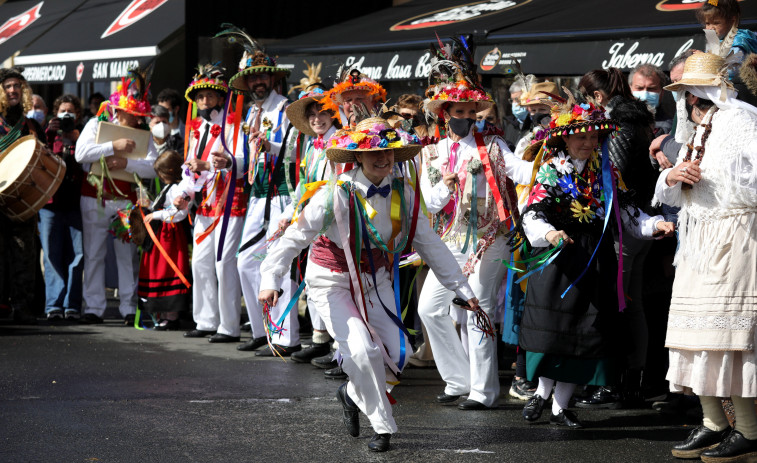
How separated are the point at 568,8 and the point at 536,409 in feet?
17.5

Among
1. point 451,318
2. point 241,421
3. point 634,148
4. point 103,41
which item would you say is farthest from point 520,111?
point 103,41

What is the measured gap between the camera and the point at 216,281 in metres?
9.76

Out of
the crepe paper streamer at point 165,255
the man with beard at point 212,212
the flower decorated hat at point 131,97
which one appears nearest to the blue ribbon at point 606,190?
the man with beard at point 212,212

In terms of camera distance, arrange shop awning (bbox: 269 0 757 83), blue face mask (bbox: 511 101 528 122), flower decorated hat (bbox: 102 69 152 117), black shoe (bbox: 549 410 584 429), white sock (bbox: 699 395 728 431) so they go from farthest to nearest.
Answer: flower decorated hat (bbox: 102 69 152 117)
shop awning (bbox: 269 0 757 83)
blue face mask (bbox: 511 101 528 122)
black shoe (bbox: 549 410 584 429)
white sock (bbox: 699 395 728 431)

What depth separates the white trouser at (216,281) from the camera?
30.4ft

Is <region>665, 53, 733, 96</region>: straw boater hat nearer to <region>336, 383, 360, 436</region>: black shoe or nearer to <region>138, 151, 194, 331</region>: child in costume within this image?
<region>336, 383, 360, 436</region>: black shoe

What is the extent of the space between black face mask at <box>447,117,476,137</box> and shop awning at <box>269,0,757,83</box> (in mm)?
Result: 2006

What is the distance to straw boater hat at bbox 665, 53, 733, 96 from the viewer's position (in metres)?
5.30

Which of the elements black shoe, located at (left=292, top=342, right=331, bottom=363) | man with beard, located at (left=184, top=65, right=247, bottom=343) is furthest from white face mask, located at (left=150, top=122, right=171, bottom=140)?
black shoe, located at (left=292, top=342, right=331, bottom=363)

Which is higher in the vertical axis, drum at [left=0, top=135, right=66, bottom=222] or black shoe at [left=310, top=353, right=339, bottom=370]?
drum at [left=0, top=135, right=66, bottom=222]

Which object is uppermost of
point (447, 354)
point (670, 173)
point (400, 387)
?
point (670, 173)

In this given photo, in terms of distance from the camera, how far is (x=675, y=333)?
541cm

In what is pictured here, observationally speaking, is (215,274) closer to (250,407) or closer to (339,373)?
(339,373)

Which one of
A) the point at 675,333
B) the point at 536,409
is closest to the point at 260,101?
the point at 536,409
